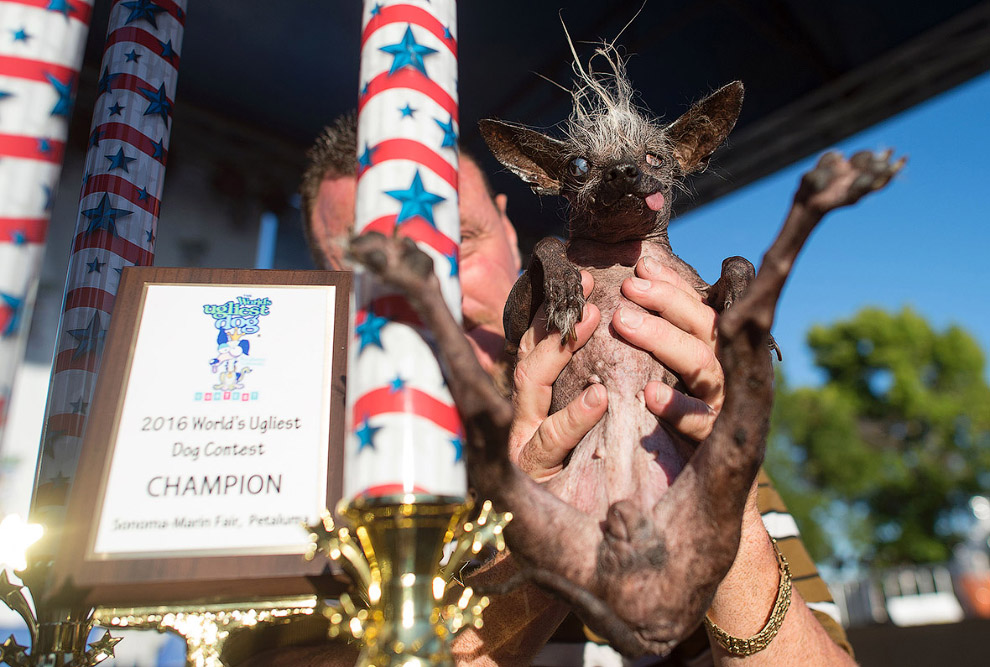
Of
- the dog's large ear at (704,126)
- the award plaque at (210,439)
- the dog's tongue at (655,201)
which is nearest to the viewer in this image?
the award plaque at (210,439)

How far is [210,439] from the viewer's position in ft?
3.82

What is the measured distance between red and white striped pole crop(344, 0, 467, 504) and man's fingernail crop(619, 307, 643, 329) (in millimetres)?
732

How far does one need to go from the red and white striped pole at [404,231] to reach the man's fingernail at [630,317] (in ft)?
2.40

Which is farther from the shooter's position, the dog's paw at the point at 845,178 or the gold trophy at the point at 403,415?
the dog's paw at the point at 845,178

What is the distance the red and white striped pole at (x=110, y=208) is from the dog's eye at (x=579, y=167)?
114cm

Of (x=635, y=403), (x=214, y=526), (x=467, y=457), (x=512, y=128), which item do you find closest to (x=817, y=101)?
(x=512, y=128)

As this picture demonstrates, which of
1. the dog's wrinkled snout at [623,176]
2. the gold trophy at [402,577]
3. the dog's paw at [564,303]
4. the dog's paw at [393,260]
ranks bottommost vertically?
the gold trophy at [402,577]

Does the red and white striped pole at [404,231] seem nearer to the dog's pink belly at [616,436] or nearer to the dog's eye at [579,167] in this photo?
the dog's pink belly at [616,436]

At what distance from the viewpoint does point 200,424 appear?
1179 mm

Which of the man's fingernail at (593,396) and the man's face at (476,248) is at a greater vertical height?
the man's face at (476,248)

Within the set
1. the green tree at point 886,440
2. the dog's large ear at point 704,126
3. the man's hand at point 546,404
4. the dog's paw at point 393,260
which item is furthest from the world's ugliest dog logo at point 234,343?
the green tree at point 886,440

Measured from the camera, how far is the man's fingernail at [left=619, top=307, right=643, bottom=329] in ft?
5.74

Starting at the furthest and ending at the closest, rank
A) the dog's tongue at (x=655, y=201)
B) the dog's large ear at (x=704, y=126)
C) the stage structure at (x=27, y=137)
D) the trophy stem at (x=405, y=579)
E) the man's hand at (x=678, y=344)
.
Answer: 1. the dog's large ear at (x=704, y=126)
2. the dog's tongue at (x=655, y=201)
3. the man's hand at (x=678, y=344)
4. the stage structure at (x=27, y=137)
5. the trophy stem at (x=405, y=579)

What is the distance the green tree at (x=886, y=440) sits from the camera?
76.7 ft
